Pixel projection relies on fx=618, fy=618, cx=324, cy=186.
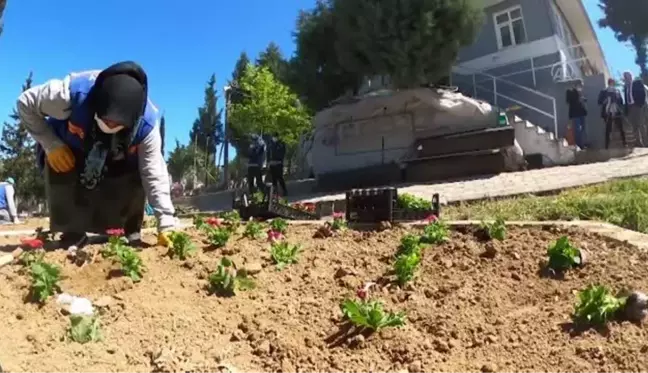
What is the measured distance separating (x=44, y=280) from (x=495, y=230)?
2.44m

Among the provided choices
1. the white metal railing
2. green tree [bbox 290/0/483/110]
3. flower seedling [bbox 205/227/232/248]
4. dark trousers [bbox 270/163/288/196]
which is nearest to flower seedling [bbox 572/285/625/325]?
flower seedling [bbox 205/227/232/248]

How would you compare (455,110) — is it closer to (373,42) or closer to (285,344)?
(373,42)

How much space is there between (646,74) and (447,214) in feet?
143

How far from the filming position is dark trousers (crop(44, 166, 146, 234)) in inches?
156

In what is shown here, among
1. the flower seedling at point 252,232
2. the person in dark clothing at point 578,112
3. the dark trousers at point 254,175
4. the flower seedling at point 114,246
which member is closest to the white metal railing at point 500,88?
the person in dark clothing at point 578,112

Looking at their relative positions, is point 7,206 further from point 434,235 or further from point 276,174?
point 434,235

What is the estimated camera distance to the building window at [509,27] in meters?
20.0

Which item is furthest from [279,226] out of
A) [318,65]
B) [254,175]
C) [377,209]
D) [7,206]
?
[318,65]

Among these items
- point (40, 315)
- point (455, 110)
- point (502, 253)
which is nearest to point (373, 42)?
point (455, 110)

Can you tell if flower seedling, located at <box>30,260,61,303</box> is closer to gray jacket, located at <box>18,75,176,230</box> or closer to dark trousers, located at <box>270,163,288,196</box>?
gray jacket, located at <box>18,75,176,230</box>

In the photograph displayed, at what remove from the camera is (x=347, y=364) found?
2.21m

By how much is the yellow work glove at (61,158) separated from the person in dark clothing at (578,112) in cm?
1369

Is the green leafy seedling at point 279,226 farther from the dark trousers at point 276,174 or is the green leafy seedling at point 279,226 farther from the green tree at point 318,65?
the green tree at point 318,65

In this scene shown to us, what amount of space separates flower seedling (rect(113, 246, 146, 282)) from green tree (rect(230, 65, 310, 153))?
25654mm
